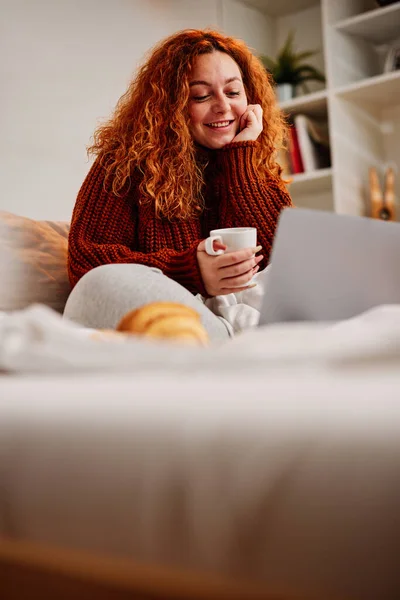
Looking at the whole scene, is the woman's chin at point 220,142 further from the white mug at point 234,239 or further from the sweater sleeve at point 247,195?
the white mug at point 234,239

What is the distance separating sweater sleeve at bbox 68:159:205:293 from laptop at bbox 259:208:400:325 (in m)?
0.60

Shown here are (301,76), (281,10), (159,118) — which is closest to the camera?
(159,118)

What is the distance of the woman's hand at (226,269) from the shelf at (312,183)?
6.43ft

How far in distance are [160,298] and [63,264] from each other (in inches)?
31.1

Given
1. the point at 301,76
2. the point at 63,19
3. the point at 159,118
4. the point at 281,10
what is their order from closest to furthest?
the point at 159,118, the point at 63,19, the point at 301,76, the point at 281,10

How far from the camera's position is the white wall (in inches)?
99.4

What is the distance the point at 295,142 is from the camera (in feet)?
10.4

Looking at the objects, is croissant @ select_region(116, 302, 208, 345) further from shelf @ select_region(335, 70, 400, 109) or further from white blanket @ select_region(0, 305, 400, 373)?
shelf @ select_region(335, 70, 400, 109)

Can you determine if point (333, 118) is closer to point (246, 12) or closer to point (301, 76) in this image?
point (301, 76)

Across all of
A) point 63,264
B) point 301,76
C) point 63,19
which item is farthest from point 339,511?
point 301,76

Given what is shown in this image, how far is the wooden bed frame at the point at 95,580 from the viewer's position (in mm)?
389

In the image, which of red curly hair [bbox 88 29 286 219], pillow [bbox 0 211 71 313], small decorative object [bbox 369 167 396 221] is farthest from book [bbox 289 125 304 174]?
pillow [bbox 0 211 71 313]

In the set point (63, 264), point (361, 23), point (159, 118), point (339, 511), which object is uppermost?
point (361, 23)

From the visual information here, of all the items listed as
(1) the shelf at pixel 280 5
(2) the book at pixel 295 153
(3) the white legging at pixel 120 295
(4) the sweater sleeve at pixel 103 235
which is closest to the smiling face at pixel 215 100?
(4) the sweater sleeve at pixel 103 235
